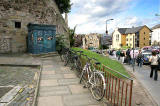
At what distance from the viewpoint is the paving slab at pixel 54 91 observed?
427cm

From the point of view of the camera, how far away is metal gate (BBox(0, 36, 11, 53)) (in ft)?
43.6

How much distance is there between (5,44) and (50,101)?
12.0 metres

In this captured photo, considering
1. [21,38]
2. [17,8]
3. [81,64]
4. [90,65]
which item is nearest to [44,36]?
[21,38]

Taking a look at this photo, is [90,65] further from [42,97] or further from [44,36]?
[44,36]

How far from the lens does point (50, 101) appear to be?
3.74m

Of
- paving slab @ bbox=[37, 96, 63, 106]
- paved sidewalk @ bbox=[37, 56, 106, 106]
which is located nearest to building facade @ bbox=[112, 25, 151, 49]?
paved sidewalk @ bbox=[37, 56, 106, 106]

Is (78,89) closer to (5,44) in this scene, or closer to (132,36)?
(5,44)

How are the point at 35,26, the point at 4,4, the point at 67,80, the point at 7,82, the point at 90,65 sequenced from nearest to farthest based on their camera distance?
the point at 90,65
the point at 7,82
the point at 67,80
the point at 35,26
the point at 4,4

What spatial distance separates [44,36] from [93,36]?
249 ft

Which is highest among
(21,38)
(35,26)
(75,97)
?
(35,26)

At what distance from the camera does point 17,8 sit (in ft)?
46.1

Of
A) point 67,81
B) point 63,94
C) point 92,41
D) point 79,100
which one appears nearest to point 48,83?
point 67,81

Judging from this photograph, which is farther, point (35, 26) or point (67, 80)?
point (35, 26)

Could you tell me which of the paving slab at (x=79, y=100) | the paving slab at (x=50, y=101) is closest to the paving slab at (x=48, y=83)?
the paving slab at (x=50, y=101)
